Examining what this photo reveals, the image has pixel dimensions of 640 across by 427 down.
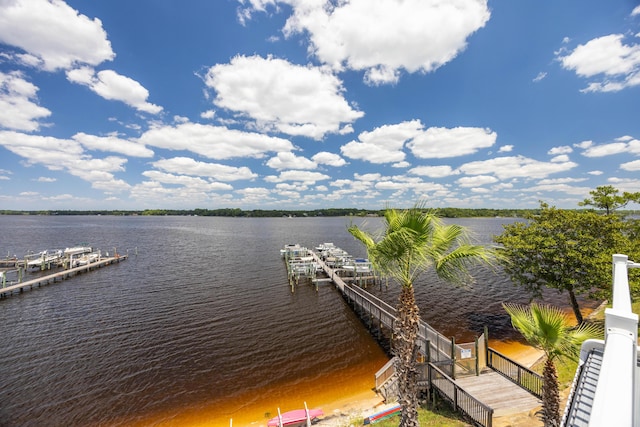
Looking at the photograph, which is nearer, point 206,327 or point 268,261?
point 206,327

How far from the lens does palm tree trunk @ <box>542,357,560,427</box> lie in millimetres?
6582

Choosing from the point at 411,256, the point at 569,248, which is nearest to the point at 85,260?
the point at 411,256

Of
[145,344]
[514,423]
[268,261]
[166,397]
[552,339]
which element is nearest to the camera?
[552,339]

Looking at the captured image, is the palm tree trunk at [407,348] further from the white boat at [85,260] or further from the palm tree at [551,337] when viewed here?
the white boat at [85,260]

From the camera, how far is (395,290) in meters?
33.7

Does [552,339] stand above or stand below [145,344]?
above

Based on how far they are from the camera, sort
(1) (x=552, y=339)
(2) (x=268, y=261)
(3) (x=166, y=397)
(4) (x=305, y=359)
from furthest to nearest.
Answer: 1. (2) (x=268, y=261)
2. (4) (x=305, y=359)
3. (3) (x=166, y=397)
4. (1) (x=552, y=339)

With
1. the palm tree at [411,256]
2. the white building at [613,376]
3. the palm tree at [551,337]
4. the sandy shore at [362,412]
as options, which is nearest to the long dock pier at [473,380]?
the sandy shore at [362,412]

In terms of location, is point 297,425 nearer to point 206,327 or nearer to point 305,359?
point 305,359

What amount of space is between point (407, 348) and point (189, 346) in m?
17.8

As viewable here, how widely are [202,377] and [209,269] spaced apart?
27068 millimetres

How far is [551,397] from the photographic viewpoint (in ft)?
22.0

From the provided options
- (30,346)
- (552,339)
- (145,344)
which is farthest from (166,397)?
(552,339)

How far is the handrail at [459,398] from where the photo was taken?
954 cm
